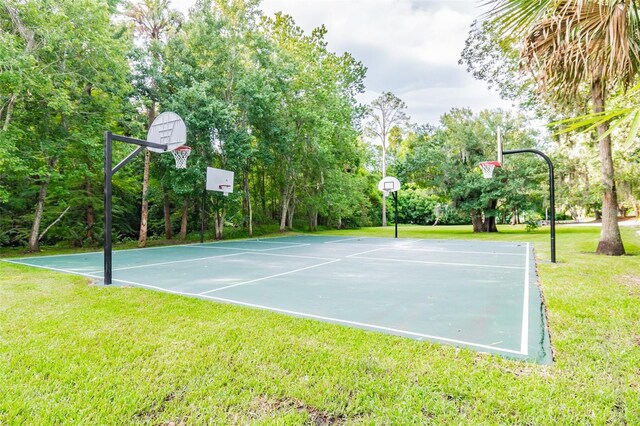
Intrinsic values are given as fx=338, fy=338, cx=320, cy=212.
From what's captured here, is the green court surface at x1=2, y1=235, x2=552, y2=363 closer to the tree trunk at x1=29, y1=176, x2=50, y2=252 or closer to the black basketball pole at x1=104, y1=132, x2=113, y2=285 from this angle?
the black basketball pole at x1=104, y1=132, x2=113, y2=285

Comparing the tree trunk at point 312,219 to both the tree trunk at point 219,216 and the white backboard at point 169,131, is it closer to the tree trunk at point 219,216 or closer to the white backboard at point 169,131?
the tree trunk at point 219,216

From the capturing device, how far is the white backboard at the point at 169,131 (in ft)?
20.9

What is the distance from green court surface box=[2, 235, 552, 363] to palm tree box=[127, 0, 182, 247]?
4051 millimetres

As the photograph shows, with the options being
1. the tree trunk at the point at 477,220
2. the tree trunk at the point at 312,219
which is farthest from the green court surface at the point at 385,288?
the tree trunk at the point at 312,219

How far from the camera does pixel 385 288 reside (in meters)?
5.09

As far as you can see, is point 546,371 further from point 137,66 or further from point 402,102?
point 402,102

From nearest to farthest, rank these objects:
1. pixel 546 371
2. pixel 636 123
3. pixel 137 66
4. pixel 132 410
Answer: pixel 636 123
pixel 132 410
pixel 546 371
pixel 137 66

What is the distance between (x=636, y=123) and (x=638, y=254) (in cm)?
982

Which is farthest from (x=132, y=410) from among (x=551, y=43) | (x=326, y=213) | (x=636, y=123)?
(x=326, y=213)

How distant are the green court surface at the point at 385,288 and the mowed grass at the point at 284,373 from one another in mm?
315

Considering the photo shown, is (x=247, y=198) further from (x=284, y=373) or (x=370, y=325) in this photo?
(x=284, y=373)

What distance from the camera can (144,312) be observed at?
151 inches

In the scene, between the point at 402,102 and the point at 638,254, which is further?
the point at 402,102

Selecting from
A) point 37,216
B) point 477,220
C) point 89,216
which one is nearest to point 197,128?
point 89,216
